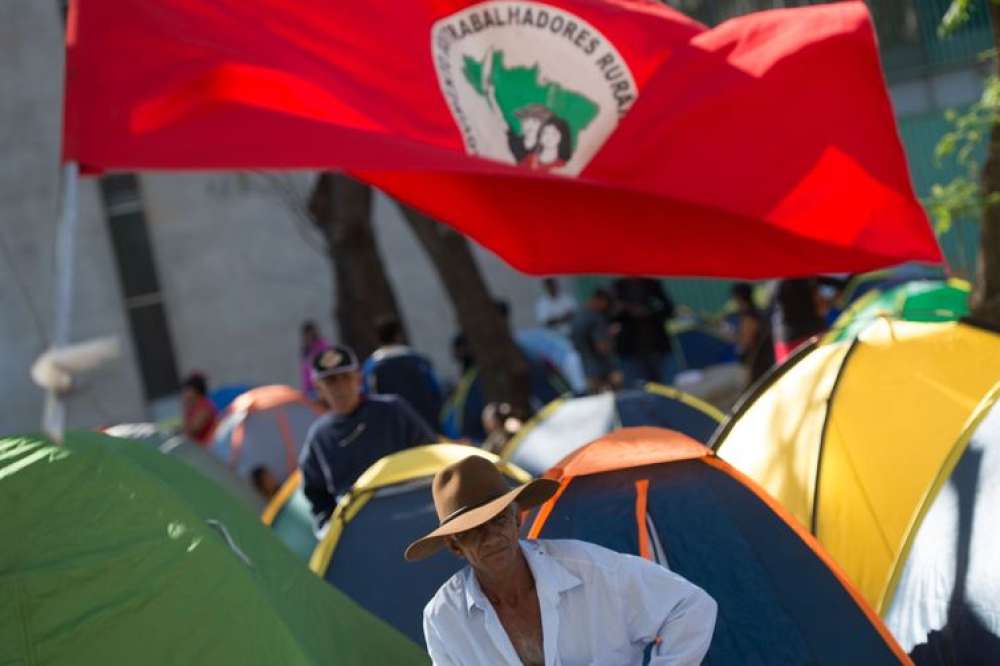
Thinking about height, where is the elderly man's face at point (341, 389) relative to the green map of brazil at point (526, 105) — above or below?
below

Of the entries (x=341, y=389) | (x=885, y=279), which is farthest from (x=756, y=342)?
(x=885, y=279)

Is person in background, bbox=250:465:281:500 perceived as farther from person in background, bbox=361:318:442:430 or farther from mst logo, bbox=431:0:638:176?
mst logo, bbox=431:0:638:176

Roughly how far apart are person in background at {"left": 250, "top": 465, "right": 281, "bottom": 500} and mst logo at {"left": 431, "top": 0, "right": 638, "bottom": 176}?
709cm

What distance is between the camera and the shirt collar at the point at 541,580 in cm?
482

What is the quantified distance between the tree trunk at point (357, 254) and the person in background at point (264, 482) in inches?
119

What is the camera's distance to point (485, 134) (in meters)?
6.63

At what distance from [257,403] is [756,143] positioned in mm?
8522

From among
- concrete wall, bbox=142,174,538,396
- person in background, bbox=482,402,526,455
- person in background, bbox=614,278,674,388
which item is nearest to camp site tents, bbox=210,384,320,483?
person in background, bbox=482,402,526,455

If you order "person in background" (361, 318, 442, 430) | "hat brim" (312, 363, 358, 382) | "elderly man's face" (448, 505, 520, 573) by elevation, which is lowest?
"person in background" (361, 318, 442, 430)

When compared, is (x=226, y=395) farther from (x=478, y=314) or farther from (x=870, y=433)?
(x=870, y=433)

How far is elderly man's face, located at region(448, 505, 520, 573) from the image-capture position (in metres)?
4.82

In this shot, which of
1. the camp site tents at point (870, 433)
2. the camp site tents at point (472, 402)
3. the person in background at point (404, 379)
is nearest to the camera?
the camp site tents at point (870, 433)

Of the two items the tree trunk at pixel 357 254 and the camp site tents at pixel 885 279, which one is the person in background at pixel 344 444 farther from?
the camp site tents at pixel 885 279

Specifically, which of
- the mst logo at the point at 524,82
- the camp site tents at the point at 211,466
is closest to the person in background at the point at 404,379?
the camp site tents at the point at 211,466
